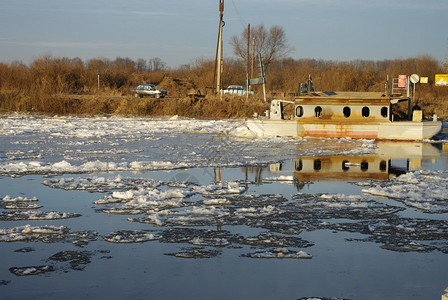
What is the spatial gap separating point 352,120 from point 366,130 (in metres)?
0.81

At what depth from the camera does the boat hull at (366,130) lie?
1083 inches

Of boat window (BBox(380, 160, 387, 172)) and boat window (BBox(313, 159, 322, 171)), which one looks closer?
boat window (BBox(380, 160, 387, 172))

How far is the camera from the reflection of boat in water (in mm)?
15859

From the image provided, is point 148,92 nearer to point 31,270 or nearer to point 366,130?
point 366,130

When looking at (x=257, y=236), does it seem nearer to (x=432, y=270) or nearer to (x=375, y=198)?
(x=432, y=270)

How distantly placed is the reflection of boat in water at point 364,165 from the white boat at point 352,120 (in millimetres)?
3478

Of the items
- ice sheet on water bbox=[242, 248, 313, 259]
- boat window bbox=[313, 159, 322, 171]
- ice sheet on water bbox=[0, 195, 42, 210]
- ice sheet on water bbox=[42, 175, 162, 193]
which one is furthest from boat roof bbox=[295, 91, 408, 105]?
ice sheet on water bbox=[242, 248, 313, 259]

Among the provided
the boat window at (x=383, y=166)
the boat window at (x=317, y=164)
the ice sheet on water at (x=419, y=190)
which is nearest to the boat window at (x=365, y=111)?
the boat window at (x=383, y=166)

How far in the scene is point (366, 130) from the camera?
27703mm

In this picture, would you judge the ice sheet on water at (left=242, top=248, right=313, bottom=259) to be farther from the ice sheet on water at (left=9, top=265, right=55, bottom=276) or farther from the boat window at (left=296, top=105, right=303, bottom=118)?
the boat window at (left=296, top=105, right=303, bottom=118)

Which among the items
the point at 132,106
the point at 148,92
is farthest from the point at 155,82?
the point at 132,106

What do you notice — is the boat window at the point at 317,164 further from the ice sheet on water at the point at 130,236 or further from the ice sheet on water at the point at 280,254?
the ice sheet on water at the point at 280,254

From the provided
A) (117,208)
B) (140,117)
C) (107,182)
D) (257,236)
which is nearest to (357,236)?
(257,236)

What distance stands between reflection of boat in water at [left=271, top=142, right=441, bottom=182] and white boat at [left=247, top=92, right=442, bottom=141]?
137 inches
